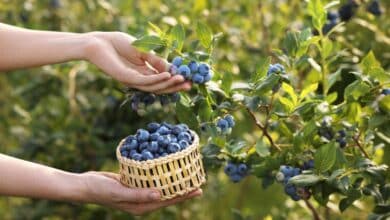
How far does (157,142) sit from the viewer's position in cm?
168

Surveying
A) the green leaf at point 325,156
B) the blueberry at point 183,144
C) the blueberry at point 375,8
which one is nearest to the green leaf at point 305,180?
the green leaf at point 325,156

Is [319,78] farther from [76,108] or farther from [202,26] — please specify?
[76,108]

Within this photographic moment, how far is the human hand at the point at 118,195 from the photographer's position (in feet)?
5.50

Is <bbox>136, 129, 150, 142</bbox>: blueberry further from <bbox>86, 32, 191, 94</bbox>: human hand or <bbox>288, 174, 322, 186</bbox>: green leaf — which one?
<bbox>288, 174, 322, 186</bbox>: green leaf

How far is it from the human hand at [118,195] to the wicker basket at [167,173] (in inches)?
0.7

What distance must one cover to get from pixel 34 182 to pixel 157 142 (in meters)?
0.26

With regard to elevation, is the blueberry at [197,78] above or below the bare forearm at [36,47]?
above

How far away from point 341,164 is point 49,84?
4.59 ft

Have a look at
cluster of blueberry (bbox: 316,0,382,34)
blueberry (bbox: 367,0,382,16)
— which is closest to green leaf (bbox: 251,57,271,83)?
cluster of blueberry (bbox: 316,0,382,34)

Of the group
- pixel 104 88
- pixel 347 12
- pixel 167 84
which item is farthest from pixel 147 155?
pixel 104 88

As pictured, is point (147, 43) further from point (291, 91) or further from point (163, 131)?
point (291, 91)

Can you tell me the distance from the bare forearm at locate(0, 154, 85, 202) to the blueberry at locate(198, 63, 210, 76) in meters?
0.33

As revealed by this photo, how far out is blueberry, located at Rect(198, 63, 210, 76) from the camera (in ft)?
5.68

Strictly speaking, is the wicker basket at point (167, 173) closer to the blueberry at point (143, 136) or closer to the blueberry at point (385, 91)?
the blueberry at point (143, 136)
